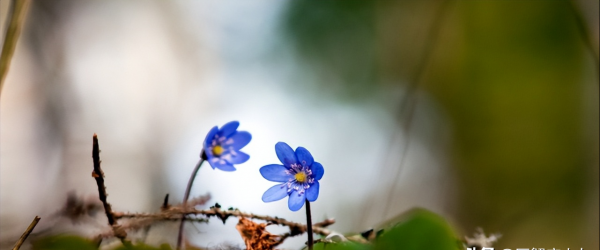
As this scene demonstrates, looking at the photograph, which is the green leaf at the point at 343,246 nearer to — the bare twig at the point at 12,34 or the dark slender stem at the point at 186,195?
the dark slender stem at the point at 186,195

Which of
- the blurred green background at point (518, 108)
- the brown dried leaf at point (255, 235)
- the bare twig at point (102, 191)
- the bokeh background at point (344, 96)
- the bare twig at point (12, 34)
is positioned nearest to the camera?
the bare twig at point (102, 191)

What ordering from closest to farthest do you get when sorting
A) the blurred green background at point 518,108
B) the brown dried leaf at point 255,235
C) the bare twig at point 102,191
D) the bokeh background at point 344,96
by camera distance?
the bare twig at point 102,191 < the brown dried leaf at point 255,235 < the bokeh background at point 344,96 < the blurred green background at point 518,108

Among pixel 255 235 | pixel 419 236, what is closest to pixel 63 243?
pixel 255 235

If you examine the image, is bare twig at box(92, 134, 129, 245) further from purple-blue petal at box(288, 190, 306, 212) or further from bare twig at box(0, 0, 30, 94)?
bare twig at box(0, 0, 30, 94)

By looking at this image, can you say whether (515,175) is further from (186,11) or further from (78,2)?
(78,2)

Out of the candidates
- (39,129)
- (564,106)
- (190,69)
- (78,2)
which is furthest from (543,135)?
(78,2)

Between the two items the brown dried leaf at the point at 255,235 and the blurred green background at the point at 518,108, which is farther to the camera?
the blurred green background at the point at 518,108

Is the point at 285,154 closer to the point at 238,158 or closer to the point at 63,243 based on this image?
the point at 238,158

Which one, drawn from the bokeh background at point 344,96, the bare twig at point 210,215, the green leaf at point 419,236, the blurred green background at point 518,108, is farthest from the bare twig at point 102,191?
the blurred green background at point 518,108

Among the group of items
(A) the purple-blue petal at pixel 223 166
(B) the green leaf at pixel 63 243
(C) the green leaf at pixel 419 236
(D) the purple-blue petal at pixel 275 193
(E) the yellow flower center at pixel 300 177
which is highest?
(A) the purple-blue petal at pixel 223 166
